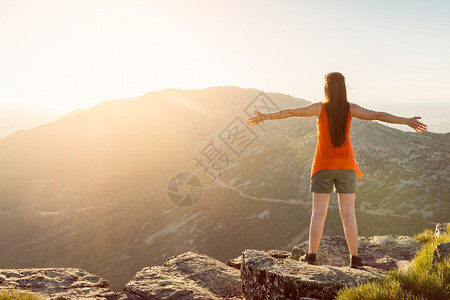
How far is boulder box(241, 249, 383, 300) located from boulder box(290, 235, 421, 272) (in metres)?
2.29

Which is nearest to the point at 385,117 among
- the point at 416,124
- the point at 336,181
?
the point at 416,124

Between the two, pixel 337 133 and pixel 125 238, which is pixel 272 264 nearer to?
pixel 337 133

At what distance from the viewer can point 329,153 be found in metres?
6.18

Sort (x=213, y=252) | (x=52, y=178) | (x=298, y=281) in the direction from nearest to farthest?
1. (x=298, y=281)
2. (x=213, y=252)
3. (x=52, y=178)

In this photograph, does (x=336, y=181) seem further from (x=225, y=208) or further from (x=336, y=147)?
(x=225, y=208)

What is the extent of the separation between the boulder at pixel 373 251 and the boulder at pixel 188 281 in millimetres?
2190

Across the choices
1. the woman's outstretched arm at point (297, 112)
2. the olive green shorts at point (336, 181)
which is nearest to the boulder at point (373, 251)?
the olive green shorts at point (336, 181)

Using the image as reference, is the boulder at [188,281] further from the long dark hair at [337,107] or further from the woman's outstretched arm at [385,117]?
the woman's outstretched arm at [385,117]

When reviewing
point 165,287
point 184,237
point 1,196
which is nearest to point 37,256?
point 184,237

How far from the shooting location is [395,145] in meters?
113

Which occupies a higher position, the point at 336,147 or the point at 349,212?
the point at 336,147

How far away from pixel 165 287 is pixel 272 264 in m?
2.66

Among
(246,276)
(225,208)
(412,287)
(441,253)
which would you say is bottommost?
(225,208)

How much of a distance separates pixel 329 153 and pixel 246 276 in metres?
3.02
